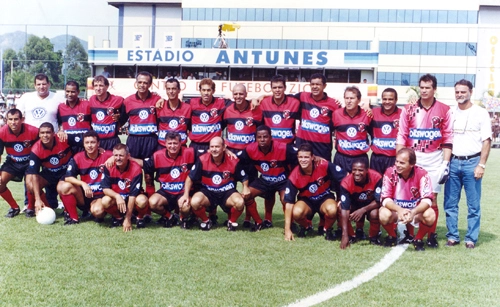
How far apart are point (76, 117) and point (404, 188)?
4.09m

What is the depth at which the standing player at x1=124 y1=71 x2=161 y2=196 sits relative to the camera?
636 centimetres

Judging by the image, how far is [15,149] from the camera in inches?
253

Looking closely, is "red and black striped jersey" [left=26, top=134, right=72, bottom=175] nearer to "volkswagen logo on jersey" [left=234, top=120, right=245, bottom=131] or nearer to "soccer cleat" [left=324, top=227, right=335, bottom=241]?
"volkswagen logo on jersey" [left=234, top=120, right=245, bottom=131]

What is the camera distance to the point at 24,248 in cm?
482

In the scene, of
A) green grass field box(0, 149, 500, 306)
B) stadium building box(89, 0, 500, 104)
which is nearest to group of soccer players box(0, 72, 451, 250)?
green grass field box(0, 149, 500, 306)

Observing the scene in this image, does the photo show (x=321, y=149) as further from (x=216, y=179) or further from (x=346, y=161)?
(x=216, y=179)

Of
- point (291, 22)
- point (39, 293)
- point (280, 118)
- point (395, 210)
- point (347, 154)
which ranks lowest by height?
point (39, 293)

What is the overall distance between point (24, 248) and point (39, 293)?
1.34 meters

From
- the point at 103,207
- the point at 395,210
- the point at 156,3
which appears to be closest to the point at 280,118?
the point at 395,210

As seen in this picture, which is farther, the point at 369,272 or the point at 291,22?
the point at 291,22

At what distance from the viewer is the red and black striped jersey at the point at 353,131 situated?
5.74m

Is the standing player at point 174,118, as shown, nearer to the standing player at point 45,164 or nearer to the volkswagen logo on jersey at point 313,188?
the standing player at point 45,164

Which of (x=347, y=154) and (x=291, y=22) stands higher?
(x=291, y=22)

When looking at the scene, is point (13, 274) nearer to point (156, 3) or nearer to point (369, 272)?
point (369, 272)
